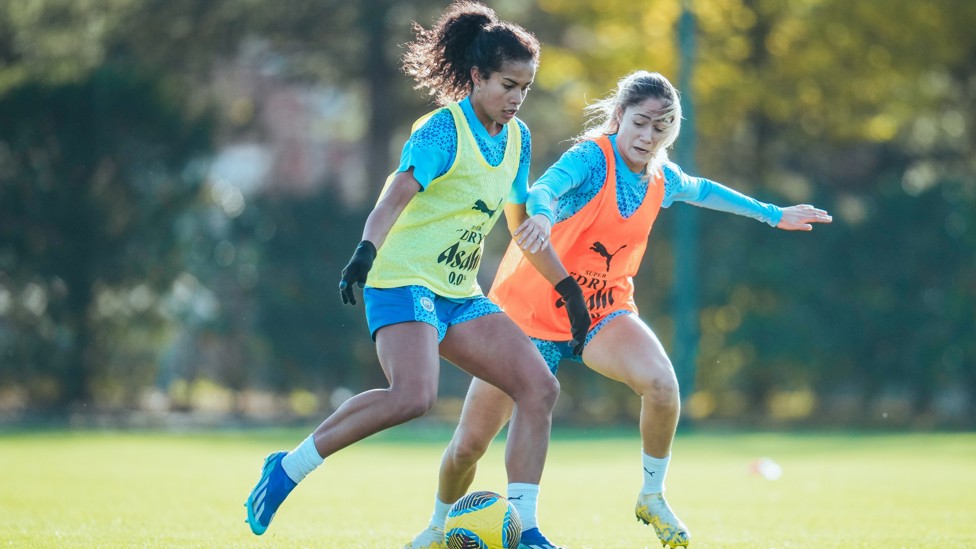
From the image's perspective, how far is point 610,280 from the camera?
664 centimetres

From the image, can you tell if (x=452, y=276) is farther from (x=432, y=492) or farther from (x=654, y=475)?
(x=432, y=492)

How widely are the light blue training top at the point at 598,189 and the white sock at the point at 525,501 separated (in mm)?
1206

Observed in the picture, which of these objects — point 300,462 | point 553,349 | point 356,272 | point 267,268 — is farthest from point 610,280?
point 267,268

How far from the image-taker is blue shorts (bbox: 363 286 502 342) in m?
5.87

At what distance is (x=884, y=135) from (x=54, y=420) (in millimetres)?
15009

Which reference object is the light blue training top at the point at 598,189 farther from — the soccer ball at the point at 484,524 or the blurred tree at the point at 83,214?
the blurred tree at the point at 83,214

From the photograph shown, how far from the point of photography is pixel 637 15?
24.4 meters

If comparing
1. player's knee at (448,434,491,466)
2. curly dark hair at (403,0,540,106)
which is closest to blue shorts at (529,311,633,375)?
player's knee at (448,434,491,466)

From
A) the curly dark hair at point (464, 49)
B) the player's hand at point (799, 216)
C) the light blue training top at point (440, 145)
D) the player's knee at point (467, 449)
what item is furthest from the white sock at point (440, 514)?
the player's hand at point (799, 216)

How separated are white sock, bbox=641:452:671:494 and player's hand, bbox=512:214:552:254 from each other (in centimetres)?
127

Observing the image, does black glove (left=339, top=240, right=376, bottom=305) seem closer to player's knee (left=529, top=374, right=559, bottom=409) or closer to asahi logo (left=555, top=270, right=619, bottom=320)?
player's knee (left=529, top=374, right=559, bottom=409)

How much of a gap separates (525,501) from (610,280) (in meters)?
1.31

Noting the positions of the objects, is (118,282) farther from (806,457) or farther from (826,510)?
(826,510)

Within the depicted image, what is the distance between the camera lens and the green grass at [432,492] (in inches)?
278
